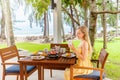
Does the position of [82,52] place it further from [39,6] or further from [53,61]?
[39,6]

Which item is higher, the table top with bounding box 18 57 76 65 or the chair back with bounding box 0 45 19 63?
the chair back with bounding box 0 45 19 63

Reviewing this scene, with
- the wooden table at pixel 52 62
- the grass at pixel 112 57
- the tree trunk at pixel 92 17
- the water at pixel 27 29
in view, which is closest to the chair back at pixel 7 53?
the wooden table at pixel 52 62

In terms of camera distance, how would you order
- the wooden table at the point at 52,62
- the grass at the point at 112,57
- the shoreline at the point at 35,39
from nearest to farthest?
the wooden table at the point at 52,62
the grass at the point at 112,57
the shoreline at the point at 35,39

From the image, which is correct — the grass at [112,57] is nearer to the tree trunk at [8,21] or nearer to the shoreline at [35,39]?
the shoreline at [35,39]

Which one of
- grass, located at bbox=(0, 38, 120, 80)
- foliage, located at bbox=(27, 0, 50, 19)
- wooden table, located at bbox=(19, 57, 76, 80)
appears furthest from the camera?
foliage, located at bbox=(27, 0, 50, 19)

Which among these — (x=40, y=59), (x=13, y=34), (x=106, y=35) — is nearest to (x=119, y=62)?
(x=106, y=35)

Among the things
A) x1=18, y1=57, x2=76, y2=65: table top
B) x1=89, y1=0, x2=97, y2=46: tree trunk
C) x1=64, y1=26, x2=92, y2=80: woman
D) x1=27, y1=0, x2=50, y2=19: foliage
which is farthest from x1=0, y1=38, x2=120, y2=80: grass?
x1=18, y1=57, x2=76, y2=65: table top

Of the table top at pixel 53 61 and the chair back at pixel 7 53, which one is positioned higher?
the chair back at pixel 7 53

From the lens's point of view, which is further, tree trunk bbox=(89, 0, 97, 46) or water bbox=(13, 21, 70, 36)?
water bbox=(13, 21, 70, 36)

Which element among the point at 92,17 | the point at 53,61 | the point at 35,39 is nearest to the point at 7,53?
the point at 53,61

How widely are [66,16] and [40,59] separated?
3.21 meters

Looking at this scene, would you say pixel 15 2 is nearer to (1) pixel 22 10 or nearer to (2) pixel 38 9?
(1) pixel 22 10

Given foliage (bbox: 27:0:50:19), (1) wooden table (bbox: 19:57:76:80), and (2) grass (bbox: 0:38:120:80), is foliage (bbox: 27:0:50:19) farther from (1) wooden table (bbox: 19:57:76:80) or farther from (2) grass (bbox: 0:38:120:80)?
(1) wooden table (bbox: 19:57:76:80)

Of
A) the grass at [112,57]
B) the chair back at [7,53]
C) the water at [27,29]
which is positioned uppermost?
the water at [27,29]
